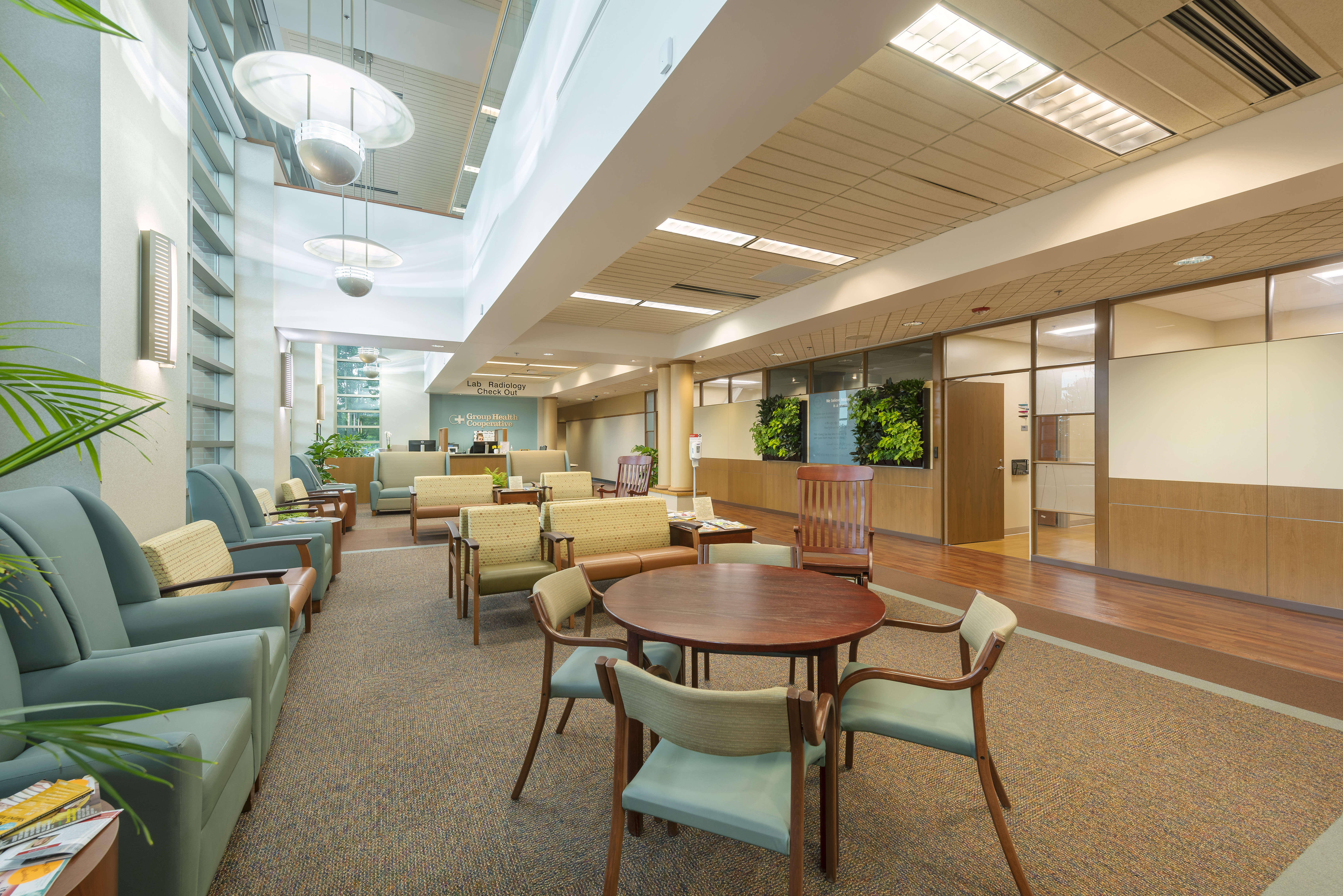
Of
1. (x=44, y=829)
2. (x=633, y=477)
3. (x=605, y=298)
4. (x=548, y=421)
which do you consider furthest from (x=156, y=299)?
(x=548, y=421)

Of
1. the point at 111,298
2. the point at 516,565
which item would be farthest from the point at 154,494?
the point at 516,565

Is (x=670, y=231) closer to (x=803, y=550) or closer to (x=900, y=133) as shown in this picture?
(x=900, y=133)

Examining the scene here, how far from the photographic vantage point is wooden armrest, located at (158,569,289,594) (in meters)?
2.64

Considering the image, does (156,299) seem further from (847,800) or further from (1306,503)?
(1306,503)

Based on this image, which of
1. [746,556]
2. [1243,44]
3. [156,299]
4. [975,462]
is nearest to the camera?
[1243,44]

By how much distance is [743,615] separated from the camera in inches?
81.4

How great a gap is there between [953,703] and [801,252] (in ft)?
14.1

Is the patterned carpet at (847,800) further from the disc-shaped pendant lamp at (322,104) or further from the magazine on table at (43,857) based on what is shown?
the disc-shaped pendant lamp at (322,104)

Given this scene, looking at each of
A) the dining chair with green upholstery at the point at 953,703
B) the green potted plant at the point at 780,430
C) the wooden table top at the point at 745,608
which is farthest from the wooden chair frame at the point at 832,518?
the green potted plant at the point at 780,430

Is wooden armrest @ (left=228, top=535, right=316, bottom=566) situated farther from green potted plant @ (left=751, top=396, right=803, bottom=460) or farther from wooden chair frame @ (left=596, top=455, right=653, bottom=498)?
green potted plant @ (left=751, top=396, right=803, bottom=460)

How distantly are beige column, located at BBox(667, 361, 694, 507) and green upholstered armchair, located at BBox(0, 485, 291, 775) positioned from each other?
272 inches

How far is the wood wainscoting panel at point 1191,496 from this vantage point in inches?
185

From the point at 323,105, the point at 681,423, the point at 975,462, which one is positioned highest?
the point at 323,105

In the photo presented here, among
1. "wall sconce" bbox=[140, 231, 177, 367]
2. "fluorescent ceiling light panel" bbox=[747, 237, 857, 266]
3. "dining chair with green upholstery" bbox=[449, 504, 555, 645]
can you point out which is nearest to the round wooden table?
"dining chair with green upholstery" bbox=[449, 504, 555, 645]
